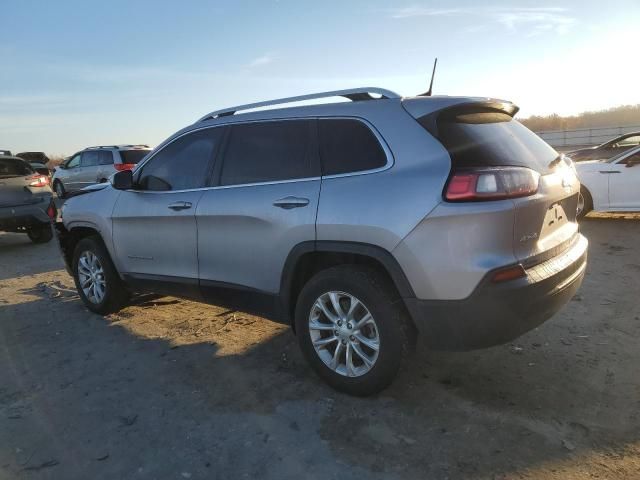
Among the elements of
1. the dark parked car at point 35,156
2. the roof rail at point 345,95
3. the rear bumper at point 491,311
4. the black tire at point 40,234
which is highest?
the dark parked car at point 35,156

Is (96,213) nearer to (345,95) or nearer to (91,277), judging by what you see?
(91,277)

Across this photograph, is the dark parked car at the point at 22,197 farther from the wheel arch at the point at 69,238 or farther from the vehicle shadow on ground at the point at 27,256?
the wheel arch at the point at 69,238

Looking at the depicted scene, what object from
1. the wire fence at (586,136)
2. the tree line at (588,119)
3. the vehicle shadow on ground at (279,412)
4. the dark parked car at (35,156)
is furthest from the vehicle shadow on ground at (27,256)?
the tree line at (588,119)

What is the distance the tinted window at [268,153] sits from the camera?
3.49 metres

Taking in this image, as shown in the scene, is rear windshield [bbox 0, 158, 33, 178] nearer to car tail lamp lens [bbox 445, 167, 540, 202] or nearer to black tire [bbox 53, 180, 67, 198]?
car tail lamp lens [bbox 445, 167, 540, 202]

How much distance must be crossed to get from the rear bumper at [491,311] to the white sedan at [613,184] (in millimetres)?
6611

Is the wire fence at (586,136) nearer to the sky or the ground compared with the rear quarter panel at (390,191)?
nearer to the ground

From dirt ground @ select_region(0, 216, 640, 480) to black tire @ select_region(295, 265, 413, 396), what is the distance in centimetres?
13

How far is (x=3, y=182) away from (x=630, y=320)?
9283 millimetres

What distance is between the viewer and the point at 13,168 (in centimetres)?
930

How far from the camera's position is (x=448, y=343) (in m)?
2.91

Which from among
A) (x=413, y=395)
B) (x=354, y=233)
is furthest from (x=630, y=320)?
(x=354, y=233)

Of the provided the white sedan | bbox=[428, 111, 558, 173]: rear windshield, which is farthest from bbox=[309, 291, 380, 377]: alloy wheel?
the white sedan

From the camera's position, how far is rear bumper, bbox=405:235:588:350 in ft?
9.00
